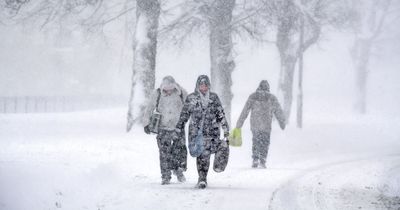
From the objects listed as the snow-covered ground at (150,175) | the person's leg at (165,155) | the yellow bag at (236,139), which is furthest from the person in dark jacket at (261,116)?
the person's leg at (165,155)

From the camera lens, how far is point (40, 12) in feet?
56.6

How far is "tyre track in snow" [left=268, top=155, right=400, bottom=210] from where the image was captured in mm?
8773

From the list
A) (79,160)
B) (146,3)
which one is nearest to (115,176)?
(79,160)

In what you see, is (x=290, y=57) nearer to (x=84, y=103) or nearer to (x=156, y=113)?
(x=156, y=113)

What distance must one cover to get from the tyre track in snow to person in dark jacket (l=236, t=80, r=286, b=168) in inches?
44.5

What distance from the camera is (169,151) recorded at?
33.5ft

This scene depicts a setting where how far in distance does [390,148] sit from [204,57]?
54.1 metres

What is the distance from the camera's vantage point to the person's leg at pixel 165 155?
10.1 meters

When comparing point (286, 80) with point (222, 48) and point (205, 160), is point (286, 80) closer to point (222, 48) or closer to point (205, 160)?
point (222, 48)

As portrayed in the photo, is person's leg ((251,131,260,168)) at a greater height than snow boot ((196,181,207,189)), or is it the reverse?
person's leg ((251,131,260,168))

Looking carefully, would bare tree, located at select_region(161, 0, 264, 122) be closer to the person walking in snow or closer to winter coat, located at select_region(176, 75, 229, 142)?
the person walking in snow

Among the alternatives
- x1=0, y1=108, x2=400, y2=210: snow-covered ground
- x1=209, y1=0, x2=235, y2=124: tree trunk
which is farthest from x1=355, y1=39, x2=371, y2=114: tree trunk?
x1=209, y1=0, x2=235, y2=124: tree trunk

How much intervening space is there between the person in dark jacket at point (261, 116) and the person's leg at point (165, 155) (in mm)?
3393

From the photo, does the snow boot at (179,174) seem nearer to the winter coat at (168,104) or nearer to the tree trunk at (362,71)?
the winter coat at (168,104)
